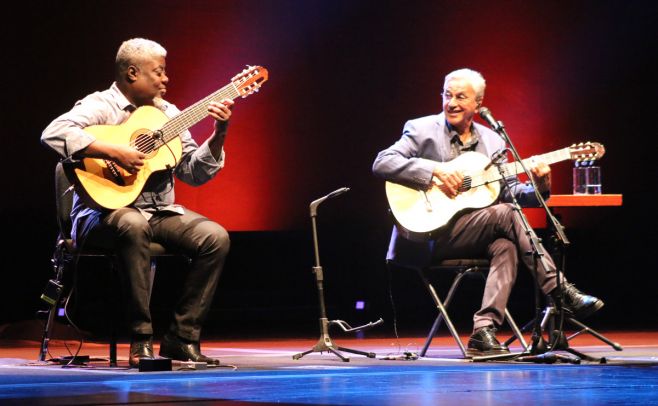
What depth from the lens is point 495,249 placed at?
4.85 m

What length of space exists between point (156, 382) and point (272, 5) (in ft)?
13.0

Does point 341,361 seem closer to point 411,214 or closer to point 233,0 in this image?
point 411,214

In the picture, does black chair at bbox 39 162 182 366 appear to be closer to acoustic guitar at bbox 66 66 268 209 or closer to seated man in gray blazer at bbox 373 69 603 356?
acoustic guitar at bbox 66 66 268 209

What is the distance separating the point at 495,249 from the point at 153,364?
166 cm

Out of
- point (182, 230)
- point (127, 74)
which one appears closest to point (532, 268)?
point (182, 230)

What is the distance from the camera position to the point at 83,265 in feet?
21.0

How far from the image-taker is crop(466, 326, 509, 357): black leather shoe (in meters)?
4.62

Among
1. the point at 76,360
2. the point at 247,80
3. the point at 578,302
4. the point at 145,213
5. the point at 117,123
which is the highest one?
the point at 247,80

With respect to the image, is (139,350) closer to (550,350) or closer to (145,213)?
(145,213)

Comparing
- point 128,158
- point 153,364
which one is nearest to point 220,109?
point 128,158

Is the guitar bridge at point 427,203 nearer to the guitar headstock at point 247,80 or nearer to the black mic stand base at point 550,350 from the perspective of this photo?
the black mic stand base at point 550,350

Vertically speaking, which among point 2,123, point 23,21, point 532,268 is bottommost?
point 532,268

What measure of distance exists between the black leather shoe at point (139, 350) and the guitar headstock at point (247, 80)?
1.07 m

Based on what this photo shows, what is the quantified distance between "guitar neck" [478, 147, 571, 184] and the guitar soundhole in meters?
1.54
